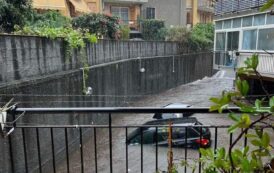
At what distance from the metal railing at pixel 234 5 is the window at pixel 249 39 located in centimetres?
98

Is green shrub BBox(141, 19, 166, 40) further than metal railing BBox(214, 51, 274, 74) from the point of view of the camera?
Yes

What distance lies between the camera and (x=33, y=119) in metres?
6.18

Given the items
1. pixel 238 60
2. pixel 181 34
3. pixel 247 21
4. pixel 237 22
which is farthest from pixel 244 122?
pixel 181 34

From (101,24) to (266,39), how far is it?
6.71 metres

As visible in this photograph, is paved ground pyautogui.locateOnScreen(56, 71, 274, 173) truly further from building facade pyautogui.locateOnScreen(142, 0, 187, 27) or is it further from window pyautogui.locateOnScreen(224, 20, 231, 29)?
building facade pyautogui.locateOnScreen(142, 0, 187, 27)

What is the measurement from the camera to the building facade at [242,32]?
11247mm

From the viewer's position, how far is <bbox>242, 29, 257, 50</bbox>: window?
492 inches

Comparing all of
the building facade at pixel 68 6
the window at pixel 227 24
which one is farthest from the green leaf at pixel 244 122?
the window at pixel 227 24

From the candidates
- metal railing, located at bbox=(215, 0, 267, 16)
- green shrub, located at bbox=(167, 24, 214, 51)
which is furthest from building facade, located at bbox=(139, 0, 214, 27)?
metal railing, located at bbox=(215, 0, 267, 16)

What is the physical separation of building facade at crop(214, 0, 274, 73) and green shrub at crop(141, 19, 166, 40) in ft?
19.7

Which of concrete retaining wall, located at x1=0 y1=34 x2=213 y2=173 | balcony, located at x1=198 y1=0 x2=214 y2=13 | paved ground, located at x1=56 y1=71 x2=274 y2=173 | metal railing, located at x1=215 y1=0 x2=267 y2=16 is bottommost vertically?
paved ground, located at x1=56 y1=71 x2=274 y2=173

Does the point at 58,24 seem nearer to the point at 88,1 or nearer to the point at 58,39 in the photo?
the point at 58,39

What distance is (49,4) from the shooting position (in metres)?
14.5

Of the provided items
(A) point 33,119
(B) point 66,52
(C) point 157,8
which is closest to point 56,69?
(B) point 66,52
